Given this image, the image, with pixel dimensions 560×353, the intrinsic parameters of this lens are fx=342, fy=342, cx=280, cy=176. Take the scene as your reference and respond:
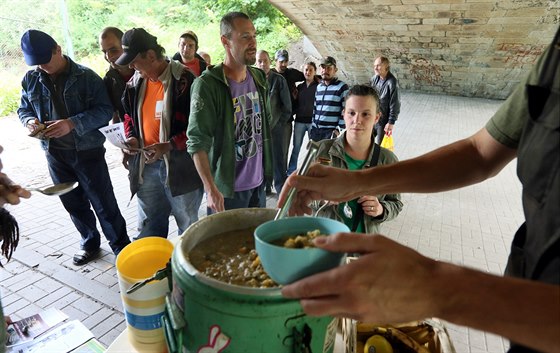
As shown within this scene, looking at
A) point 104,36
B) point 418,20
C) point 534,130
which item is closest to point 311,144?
point 534,130

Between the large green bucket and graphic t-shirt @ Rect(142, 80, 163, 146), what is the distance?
238cm

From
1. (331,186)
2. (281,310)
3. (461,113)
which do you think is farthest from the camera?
(461,113)

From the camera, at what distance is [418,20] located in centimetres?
1011

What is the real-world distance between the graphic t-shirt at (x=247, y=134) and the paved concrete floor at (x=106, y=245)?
5.02 ft

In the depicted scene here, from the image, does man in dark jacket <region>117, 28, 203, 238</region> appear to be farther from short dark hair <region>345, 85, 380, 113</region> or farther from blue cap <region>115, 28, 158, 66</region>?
short dark hair <region>345, 85, 380, 113</region>

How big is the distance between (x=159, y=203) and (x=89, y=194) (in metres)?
0.73

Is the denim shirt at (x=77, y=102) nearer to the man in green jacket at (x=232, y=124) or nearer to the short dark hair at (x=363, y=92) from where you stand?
the man in green jacket at (x=232, y=124)

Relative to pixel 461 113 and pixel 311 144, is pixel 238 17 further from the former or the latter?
pixel 461 113

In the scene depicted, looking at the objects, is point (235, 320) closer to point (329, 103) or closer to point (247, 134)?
point (247, 134)

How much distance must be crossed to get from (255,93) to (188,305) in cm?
231

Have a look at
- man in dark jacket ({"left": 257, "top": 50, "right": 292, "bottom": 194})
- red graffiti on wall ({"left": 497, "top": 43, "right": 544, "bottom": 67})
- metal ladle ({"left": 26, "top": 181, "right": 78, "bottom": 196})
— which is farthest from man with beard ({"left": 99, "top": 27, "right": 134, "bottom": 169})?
red graffiti on wall ({"left": 497, "top": 43, "right": 544, "bottom": 67})

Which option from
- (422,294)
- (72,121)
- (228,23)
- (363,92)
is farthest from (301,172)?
(72,121)

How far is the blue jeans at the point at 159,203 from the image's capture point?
319cm

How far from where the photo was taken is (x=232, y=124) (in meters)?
2.76
